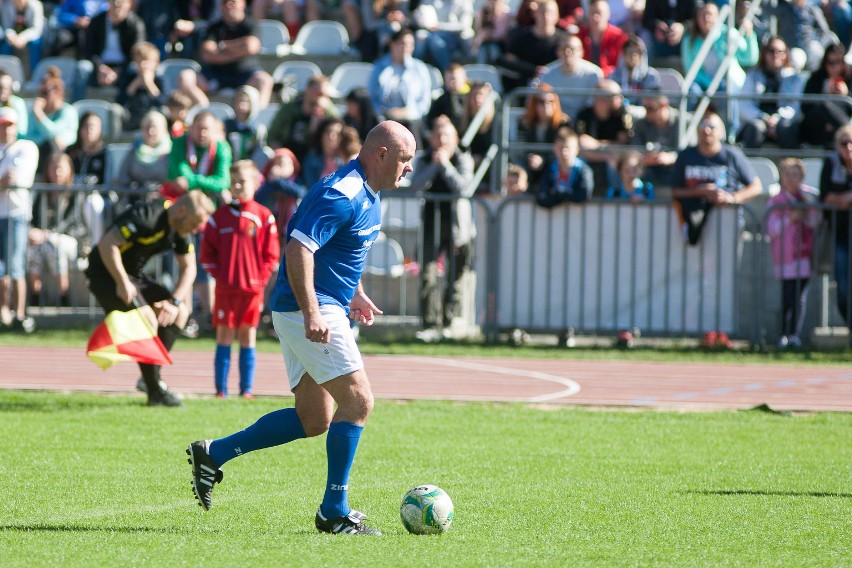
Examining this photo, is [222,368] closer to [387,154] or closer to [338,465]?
[338,465]

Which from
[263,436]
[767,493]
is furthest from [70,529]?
[767,493]

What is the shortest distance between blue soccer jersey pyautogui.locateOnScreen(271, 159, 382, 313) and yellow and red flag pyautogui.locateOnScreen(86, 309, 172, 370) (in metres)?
3.98

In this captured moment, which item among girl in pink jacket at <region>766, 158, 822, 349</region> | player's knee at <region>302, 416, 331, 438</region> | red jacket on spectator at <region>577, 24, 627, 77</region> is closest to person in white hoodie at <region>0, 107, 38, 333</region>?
red jacket on spectator at <region>577, 24, 627, 77</region>

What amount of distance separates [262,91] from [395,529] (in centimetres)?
1407

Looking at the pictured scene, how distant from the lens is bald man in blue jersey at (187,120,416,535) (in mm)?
→ 6465

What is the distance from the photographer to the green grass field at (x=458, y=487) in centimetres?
611

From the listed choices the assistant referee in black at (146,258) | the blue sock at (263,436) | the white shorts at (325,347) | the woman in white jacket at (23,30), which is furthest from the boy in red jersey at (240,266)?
the woman in white jacket at (23,30)

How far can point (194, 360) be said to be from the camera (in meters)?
14.5

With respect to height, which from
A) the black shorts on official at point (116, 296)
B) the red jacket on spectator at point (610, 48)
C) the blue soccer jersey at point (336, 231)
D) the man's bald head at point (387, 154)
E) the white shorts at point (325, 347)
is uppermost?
the red jacket on spectator at point (610, 48)

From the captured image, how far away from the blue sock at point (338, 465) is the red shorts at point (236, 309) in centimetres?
519

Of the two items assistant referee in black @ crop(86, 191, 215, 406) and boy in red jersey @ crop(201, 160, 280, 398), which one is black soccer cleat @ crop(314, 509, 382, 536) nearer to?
assistant referee in black @ crop(86, 191, 215, 406)

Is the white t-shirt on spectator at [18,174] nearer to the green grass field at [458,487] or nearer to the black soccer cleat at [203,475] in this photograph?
the green grass field at [458,487]

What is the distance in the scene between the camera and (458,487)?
313 inches

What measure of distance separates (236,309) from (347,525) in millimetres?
5455
